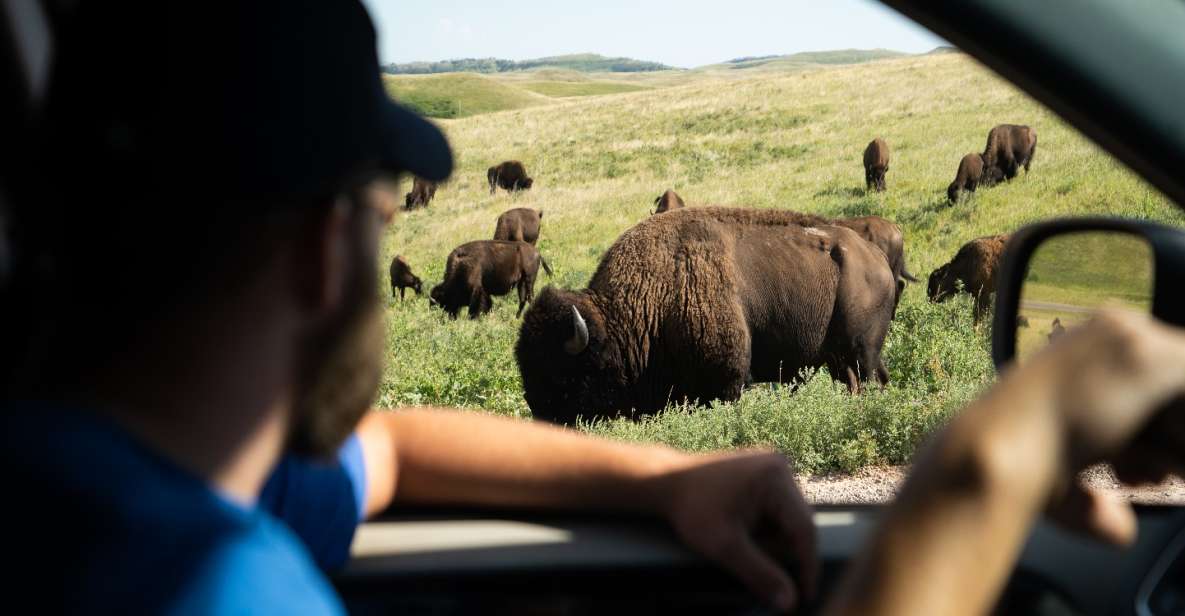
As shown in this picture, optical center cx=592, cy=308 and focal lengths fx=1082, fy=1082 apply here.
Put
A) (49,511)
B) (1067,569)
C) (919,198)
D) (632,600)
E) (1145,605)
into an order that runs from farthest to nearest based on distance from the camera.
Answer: (919,198)
(632,600)
(1067,569)
(1145,605)
(49,511)

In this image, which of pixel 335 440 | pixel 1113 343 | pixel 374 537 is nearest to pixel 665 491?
pixel 374 537

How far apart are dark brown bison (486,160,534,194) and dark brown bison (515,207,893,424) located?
764 inches

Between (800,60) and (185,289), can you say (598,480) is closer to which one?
(185,289)

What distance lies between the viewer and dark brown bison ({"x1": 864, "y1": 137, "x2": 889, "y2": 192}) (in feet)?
74.8

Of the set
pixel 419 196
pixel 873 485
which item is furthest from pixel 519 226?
pixel 873 485

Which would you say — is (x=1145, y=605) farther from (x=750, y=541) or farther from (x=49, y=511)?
(x=49, y=511)

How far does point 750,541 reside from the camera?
4.58 feet

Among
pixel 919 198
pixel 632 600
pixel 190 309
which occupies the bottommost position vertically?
pixel 919 198

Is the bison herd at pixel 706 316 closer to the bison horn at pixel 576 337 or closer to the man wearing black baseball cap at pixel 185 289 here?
the bison horn at pixel 576 337

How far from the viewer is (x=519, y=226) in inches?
797

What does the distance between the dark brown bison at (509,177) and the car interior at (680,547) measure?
27475mm

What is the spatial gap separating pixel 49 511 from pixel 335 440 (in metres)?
0.25

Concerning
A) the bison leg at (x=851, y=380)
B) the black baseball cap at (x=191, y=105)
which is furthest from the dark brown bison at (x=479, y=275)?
the black baseball cap at (x=191, y=105)

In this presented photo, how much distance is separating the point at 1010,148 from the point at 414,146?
22933mm
